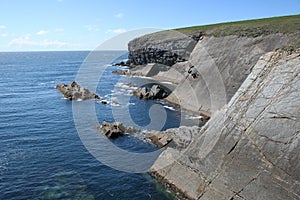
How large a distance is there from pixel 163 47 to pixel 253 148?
6594 cm

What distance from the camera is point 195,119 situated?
130 feet

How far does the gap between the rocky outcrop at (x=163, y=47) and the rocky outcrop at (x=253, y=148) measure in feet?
159

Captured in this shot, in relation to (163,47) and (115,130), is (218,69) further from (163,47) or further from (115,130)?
(163,47)

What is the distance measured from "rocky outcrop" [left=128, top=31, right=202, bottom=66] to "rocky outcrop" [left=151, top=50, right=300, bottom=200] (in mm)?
48313

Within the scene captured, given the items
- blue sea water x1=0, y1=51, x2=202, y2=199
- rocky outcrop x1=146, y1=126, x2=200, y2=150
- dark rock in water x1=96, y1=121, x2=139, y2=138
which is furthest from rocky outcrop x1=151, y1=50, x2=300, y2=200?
dark rock in water x1=96, y1=121, x2=139, y2=138

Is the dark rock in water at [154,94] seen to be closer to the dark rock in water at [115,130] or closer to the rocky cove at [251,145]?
the dark rock in water at [115,130]

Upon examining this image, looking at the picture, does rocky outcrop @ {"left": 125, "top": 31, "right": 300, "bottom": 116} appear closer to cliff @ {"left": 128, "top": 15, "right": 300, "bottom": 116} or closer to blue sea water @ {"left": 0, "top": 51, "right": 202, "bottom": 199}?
cliff @ {"left": 128, "top": 15, "right": 300, "bottom": 116}

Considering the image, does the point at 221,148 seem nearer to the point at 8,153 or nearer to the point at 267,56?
the point at 267,56

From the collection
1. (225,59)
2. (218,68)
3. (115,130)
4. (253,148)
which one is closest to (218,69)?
(218,68)

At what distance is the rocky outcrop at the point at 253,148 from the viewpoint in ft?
57.2

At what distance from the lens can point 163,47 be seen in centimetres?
8212

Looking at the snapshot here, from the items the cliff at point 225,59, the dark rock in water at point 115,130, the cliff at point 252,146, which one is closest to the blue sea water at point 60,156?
the dark rock in water at point 115,130

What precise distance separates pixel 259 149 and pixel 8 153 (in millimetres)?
24359

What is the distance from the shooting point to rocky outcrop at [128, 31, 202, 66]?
7256 centimetres
